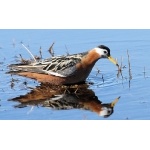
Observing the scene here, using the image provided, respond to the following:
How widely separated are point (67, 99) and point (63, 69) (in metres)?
1.04

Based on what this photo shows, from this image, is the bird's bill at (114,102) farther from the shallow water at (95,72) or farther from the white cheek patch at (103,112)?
the white cheek patch at (103,112)

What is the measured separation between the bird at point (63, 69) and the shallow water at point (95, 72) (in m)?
0.24

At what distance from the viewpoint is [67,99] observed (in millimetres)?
9328

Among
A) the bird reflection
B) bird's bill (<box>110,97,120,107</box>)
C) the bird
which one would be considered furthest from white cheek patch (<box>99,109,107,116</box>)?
the bird

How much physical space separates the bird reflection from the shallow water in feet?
0.35

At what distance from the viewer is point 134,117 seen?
27.2ft

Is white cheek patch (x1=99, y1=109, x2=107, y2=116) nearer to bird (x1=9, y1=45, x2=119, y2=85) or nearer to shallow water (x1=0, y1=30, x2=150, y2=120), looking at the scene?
shallow water (x1=0, y1=30, x2=150, y2=120)

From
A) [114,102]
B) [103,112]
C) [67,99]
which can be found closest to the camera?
[103,112]

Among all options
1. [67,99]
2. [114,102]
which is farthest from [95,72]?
[114,102]

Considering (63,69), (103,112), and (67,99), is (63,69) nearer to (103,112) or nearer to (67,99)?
(67,99)

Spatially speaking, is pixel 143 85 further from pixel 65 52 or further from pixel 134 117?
pixel 65 52

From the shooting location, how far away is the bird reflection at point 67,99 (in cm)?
888
